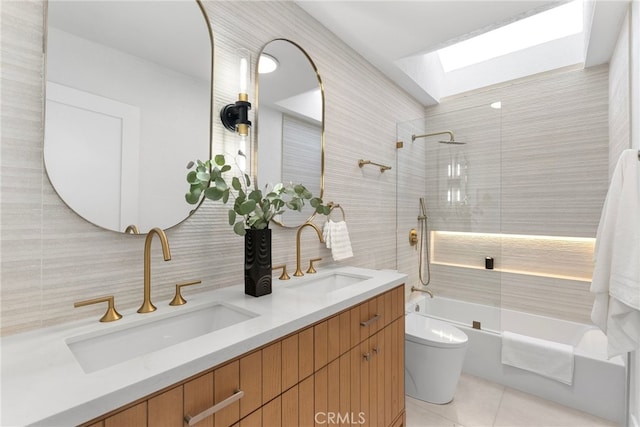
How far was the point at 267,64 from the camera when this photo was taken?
1530mm

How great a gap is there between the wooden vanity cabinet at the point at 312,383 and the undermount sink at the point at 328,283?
25 centimetres

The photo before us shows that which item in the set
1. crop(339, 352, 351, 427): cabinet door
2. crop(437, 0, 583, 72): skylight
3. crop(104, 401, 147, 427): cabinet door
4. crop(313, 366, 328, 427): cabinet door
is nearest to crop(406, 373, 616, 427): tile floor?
crop(339, 352, 351, 427): cabinet door

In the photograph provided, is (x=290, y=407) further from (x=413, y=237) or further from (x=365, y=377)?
(x=413, y=237)

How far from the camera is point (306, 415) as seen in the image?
974 mm

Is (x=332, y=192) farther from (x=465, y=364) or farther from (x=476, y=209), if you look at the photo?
(x=465, y=364)

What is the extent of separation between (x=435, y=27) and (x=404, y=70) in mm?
572

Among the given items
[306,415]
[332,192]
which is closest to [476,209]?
[332,192]

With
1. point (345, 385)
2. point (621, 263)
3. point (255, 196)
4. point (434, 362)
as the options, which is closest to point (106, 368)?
point (255, 196)

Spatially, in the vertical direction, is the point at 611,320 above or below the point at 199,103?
below

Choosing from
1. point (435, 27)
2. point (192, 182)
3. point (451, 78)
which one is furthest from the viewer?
point (451, 78)

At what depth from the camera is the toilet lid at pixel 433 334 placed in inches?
73.3

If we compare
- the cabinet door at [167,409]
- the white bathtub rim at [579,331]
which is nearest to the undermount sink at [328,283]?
the cabinet door at [167,409]

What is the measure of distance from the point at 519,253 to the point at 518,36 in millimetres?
2139

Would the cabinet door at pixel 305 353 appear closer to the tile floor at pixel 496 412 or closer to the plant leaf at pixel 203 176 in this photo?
the plant leaf at pixel 203 176
